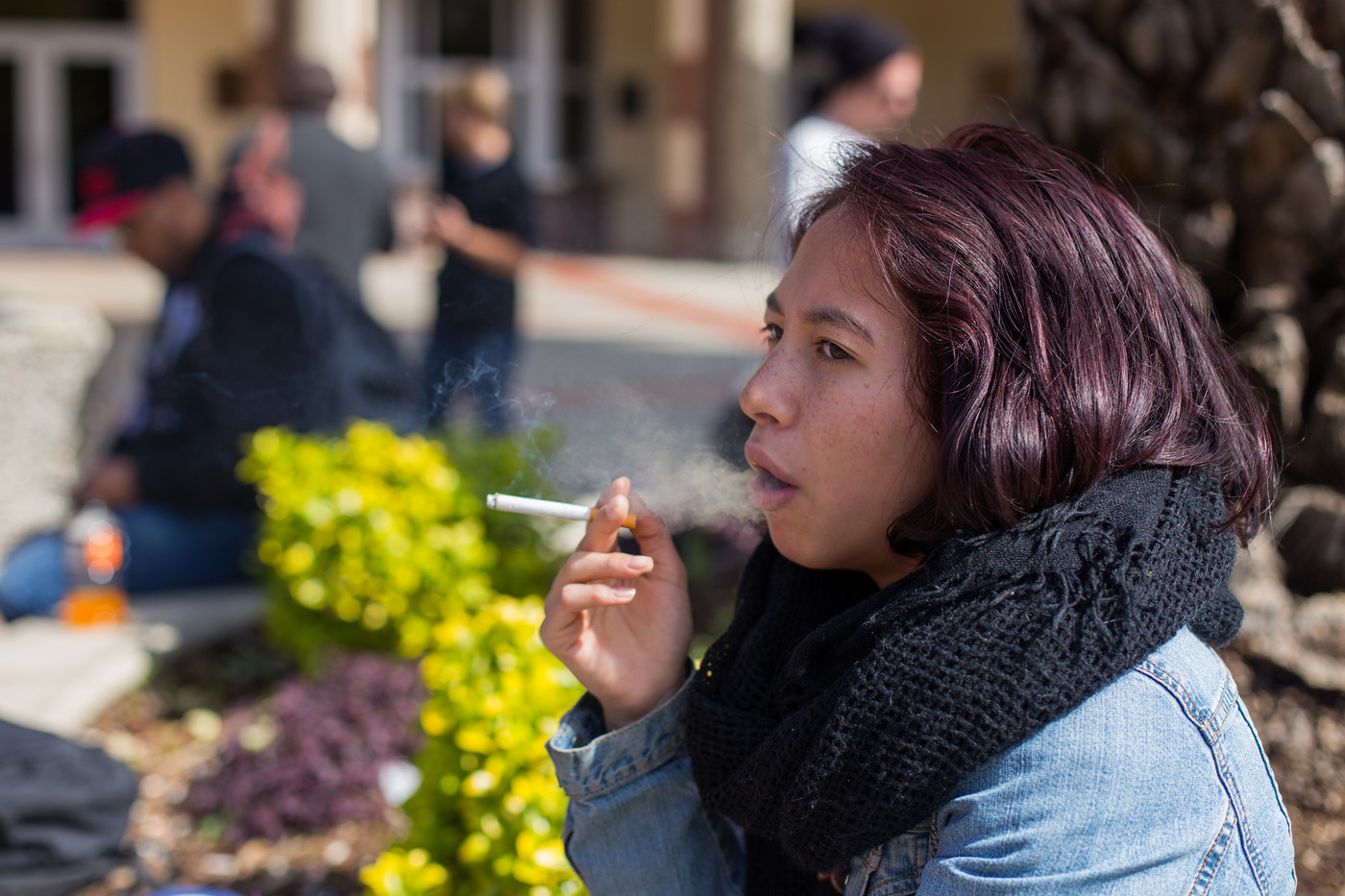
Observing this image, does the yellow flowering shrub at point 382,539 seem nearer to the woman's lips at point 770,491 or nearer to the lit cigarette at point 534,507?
the lit cigarette at point 534,507

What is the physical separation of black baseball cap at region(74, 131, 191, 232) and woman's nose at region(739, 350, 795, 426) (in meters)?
3.33

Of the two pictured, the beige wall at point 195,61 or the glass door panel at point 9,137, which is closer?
the beige wall at point 195,61

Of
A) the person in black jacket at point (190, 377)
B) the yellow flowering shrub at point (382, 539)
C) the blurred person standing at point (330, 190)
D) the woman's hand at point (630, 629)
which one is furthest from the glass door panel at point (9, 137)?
the woman's hand at point (630, 629)

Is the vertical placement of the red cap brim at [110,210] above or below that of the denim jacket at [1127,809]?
above

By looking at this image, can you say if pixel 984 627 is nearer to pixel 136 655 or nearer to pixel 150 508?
pixel 136 655

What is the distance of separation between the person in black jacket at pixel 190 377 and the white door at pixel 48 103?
40.5 ft

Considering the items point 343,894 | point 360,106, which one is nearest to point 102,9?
point 360,106

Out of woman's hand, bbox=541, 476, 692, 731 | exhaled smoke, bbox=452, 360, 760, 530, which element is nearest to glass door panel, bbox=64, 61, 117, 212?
exhaled smoke, bbox=452, 360, 760, 530

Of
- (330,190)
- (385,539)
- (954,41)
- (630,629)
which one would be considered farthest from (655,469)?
(954,41)

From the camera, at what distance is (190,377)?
376 centimetres

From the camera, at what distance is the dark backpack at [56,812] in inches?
86.3

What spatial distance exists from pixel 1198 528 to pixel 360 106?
11.7m

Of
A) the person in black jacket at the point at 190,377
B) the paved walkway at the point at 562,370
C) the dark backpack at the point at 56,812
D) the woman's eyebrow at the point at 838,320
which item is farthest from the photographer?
the person in black jacket at the point at 190,377

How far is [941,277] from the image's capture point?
3.67 ft
